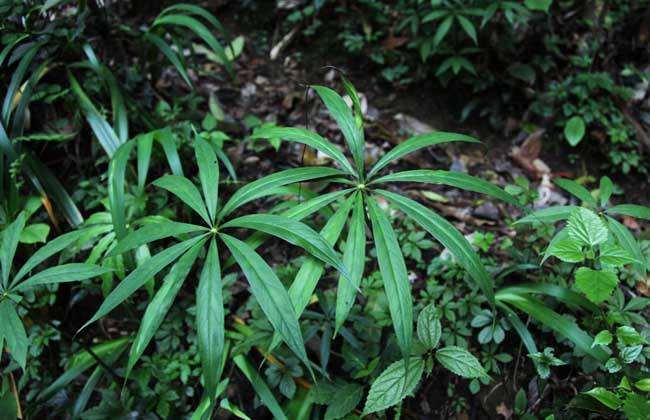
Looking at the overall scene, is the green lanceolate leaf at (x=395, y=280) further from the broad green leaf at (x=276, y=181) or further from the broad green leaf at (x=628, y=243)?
the broad green leaf at (x=628, y=243)

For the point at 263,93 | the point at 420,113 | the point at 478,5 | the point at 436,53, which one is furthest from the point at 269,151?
the point at 478,5

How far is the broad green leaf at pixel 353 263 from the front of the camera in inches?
47.5

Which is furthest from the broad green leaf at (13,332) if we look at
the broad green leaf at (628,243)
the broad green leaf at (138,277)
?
the broad green leaf at (628,243)

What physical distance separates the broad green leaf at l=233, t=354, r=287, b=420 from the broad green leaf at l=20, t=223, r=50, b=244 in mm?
954

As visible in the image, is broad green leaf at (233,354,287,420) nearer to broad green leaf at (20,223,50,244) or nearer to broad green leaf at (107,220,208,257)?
broad green leaf at (107,220,208,257)

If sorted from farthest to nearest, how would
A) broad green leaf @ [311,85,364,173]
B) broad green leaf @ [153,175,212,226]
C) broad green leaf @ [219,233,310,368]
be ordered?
broad green leaf @ [311,85,364,173]
broad green leaf @ [153,175,212,226]
broad green leaf @ [219,233,310,368]

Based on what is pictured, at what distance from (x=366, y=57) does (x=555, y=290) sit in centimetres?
192

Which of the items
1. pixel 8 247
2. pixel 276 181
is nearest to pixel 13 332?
pixel 8 247

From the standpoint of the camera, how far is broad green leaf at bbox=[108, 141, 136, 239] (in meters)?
1.70

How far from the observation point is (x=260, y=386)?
1646 mm

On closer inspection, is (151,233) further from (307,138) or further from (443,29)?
(443,29)

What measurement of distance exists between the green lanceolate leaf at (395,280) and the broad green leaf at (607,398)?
2.04ft

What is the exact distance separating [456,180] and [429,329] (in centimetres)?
47

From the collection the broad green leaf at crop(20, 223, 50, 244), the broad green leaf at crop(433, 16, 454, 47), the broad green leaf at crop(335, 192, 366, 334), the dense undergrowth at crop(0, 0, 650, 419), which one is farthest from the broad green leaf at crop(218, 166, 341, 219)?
the broad green leaf at crop(433, 16, 454, 47)
